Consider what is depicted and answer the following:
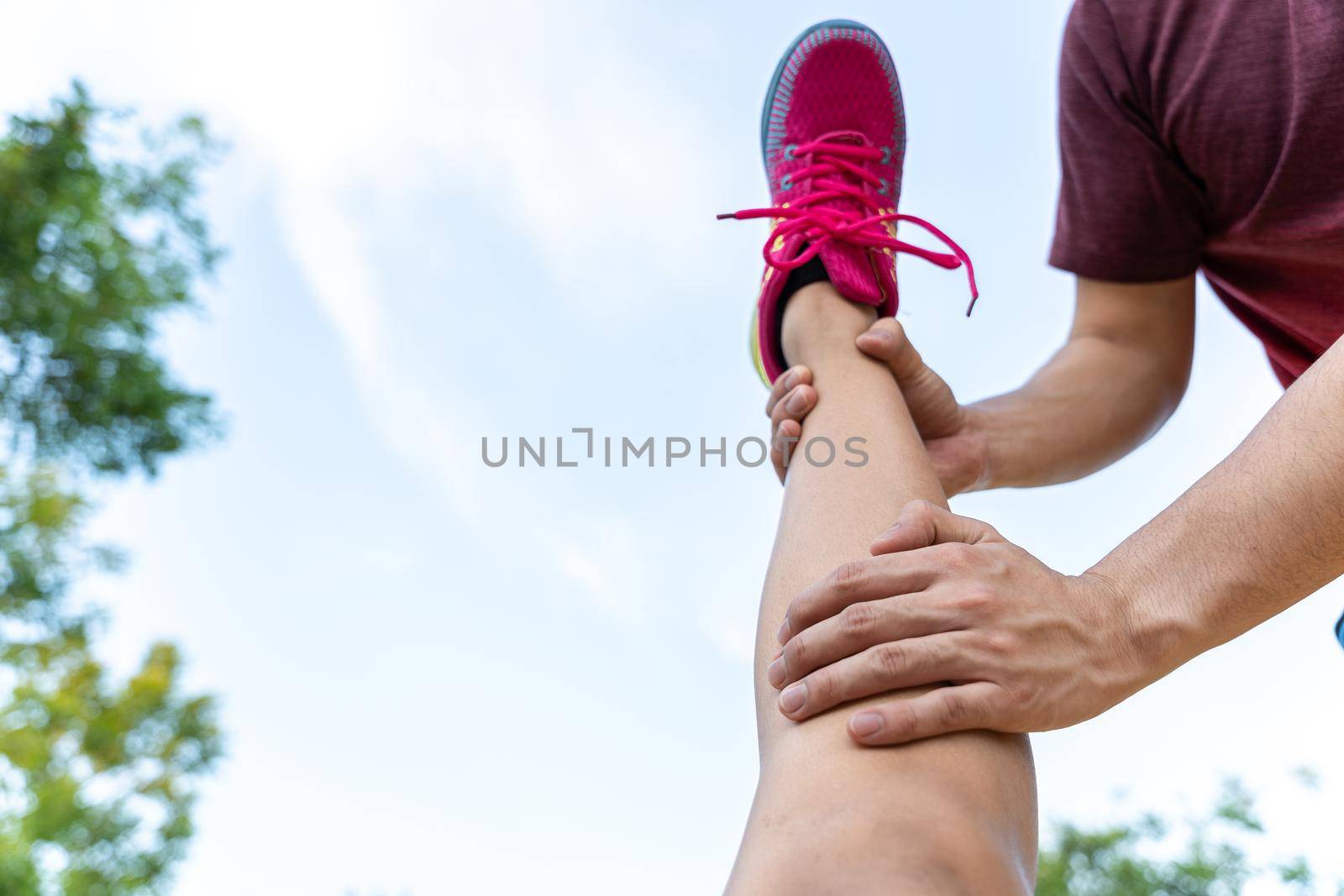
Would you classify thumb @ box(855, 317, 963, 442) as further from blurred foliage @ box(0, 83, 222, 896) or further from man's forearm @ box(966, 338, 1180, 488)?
blurred foliage @ box(0, 83, 222, 896)

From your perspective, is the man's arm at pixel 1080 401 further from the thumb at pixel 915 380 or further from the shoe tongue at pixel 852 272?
the shoe tongue at pixel 852 272

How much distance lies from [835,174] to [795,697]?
949 millimetres

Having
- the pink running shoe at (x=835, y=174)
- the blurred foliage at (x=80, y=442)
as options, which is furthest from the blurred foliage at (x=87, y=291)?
the pink running shoe at (x=835, y=174)

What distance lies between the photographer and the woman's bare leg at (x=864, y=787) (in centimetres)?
65

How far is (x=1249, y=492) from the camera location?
84 cm

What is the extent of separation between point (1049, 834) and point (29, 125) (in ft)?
31.5

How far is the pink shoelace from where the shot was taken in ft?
4.48

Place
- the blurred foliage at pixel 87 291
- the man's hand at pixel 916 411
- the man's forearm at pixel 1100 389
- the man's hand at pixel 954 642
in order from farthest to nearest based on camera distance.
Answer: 1. the blurred foliage at pixel 87 291
2. the man's forearm at pixel 1100 389
3. the man's hand at pixel 916 411
4. the man's hand at pixel 954 642

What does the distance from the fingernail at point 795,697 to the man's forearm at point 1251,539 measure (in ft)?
0.98

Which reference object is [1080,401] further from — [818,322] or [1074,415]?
[818,322]

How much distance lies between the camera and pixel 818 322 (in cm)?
131

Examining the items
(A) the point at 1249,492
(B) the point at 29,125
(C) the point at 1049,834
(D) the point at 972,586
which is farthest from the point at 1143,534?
(C) the point at 1049,834

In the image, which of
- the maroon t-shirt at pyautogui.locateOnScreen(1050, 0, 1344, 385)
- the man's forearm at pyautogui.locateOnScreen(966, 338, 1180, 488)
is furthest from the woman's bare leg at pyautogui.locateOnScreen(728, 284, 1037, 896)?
the maroon t-shirt at pyautogui.locateOnScreen(1050, 0, 1344, 385)

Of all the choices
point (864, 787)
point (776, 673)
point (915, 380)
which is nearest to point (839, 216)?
point (915, 380)
